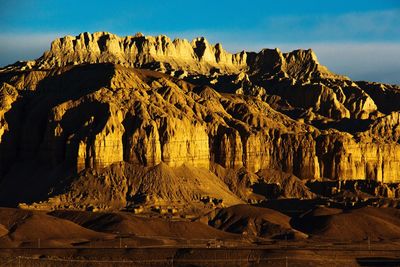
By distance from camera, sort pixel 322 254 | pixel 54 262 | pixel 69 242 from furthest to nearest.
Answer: pixel 69 242
pixel 322 254
pixel 54 262

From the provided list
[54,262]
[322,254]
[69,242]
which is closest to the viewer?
[54,262]

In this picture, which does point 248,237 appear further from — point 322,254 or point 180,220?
point 322,254

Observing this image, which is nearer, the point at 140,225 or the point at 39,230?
the point at 39,230

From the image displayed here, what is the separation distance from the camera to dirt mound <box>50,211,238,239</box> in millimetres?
187250

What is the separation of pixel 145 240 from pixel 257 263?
3206 centimetres

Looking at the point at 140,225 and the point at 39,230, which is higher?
the point at 39,230

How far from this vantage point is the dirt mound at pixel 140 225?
614 feet

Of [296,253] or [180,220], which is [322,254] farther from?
[180,220]

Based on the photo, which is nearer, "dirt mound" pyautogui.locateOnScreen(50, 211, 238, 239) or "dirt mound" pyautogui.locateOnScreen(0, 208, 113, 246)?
"dirt mound" pyautogui.locateOnScreen(0, 208, 113, 246)

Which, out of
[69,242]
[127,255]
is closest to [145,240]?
[69,242]

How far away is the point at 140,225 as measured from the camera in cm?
18950

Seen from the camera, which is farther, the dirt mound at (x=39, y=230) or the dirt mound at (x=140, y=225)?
the dirt mound at (x=140, y=225)

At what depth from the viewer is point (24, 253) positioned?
150 m

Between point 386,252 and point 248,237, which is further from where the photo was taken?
point 248,237
